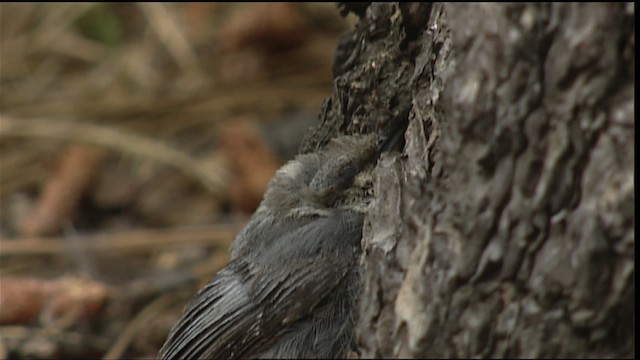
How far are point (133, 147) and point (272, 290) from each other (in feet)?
8.84

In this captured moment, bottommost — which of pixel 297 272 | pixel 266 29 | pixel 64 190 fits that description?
pixel 297 272

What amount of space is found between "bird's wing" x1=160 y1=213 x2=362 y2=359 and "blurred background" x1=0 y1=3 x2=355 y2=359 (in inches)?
55.2

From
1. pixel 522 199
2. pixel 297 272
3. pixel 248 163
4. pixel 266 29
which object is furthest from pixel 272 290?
pixel 266 29

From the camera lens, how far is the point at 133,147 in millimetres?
4695

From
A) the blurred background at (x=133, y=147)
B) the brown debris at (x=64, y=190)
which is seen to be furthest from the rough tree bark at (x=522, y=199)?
the brown debris at (x=64, y=190)

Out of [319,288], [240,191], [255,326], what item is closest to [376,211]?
[319,288]

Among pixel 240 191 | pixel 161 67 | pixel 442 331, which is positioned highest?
pixel 161 67

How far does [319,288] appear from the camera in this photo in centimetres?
208

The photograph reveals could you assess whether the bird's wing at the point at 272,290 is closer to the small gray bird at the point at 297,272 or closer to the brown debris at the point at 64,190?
the small gray bird at the point at 297,272

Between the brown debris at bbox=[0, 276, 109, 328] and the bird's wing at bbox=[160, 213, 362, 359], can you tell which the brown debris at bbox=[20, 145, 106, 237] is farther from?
the bird's wing at bbox=[160, 213, 362, 359]

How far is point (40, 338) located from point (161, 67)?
2.13m

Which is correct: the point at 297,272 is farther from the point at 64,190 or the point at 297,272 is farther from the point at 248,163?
the point at 64,190

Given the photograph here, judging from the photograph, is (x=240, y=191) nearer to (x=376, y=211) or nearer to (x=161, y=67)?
(x=161, y=67)

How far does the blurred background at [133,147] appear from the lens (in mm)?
3770
